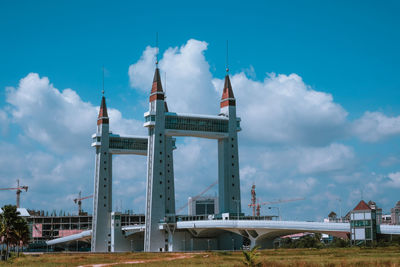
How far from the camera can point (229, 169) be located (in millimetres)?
152250

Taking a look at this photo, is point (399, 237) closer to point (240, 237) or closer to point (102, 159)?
point (240, 237)

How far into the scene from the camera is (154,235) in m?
150

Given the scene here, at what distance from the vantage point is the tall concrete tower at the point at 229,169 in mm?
151125

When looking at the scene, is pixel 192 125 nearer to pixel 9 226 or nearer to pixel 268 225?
pixel 268 225

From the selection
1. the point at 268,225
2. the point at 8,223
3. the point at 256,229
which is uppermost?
the point at 8,223

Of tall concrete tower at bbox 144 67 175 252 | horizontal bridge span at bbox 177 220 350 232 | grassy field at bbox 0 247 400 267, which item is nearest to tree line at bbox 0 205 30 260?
grassy field at bbox 0 247 400 267

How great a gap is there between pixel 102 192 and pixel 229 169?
5015 centimetres

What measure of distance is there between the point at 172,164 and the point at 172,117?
20.2 meters

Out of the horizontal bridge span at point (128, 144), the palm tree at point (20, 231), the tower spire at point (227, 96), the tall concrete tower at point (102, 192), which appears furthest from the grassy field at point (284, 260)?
the horizontal bridge span at point (128, 144)

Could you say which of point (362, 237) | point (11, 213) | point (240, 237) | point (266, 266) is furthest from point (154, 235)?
point (266, 266)

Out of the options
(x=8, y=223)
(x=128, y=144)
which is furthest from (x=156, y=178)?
(x=8, y=223)

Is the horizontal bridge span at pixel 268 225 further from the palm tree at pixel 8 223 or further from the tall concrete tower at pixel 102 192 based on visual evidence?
the palm tree at pixel 8 223

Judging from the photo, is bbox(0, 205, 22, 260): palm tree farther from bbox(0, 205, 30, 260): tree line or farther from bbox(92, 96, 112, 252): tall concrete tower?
bbox(92, 96, 112, 252): tall concrete tower

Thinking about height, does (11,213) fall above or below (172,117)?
below
